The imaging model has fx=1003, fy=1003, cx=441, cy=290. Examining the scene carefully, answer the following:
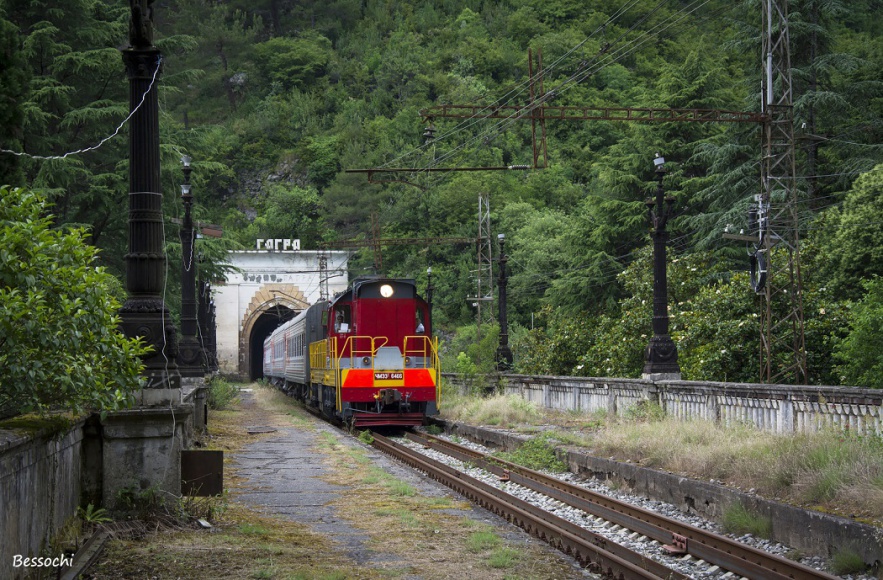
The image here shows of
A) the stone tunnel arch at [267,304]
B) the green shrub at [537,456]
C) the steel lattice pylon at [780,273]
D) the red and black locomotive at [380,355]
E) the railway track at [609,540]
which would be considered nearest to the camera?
the railway track at [609,540]

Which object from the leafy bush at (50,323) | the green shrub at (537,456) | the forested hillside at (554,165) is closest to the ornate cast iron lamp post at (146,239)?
the leafy bush at (50,323)

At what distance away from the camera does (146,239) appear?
1068cm

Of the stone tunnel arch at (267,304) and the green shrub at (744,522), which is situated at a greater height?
the stone tunnel arch at (267,304)

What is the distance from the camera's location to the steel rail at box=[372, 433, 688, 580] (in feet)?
28.3

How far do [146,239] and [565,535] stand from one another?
5.34m

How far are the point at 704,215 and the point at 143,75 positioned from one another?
1423 inches

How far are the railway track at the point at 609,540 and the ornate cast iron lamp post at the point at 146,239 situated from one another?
4.35 m

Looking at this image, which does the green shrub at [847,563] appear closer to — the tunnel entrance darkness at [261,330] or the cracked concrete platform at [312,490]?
the cracked concrete platform at [312,490]

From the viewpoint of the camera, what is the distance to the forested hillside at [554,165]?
2816cm

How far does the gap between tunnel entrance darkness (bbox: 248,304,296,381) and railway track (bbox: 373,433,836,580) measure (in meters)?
57.5

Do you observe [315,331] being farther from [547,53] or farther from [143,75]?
[547,53]

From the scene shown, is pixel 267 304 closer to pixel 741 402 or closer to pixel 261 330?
pixel 261 330

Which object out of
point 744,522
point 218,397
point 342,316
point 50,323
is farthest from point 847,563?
point 218,397

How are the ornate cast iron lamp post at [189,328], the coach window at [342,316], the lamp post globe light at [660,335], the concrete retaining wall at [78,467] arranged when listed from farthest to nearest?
the ornate cast iron lamp post at [189,328], the coach window at [342,316], the lamp post globe light at [660,335], the concrete retaining wall at [78,467]
